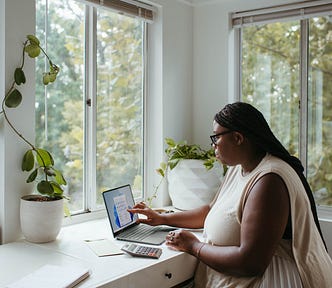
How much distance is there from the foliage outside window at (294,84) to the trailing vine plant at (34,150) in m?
1.40

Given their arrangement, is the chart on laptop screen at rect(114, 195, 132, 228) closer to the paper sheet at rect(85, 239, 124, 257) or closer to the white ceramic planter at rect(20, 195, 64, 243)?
the paper sheet at rect(85, 239, 124, 257)

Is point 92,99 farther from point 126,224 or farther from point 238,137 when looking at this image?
point 238,137

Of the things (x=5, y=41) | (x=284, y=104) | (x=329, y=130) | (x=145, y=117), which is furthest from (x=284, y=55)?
(x=5, y=41)

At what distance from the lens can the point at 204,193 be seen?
2398 mm

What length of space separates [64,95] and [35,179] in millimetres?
503

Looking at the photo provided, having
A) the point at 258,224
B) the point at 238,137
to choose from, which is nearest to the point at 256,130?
the point at 238,137

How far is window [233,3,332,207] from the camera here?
247 centimetres

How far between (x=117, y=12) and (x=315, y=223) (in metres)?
1.55

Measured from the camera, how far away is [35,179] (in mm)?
1906

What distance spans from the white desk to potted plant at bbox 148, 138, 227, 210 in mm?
632

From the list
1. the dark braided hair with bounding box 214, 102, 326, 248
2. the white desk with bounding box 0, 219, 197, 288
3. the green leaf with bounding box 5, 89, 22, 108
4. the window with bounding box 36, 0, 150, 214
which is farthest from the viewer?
the window with bounding box 36, 0, 150, 214

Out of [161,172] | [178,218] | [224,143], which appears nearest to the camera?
[224,143]

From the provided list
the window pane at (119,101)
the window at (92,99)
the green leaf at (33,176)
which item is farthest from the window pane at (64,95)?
the green leaf at (33,176)

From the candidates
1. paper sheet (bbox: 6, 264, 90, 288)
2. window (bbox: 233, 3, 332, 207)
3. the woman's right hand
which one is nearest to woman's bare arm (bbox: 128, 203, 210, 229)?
the woman's right hand
